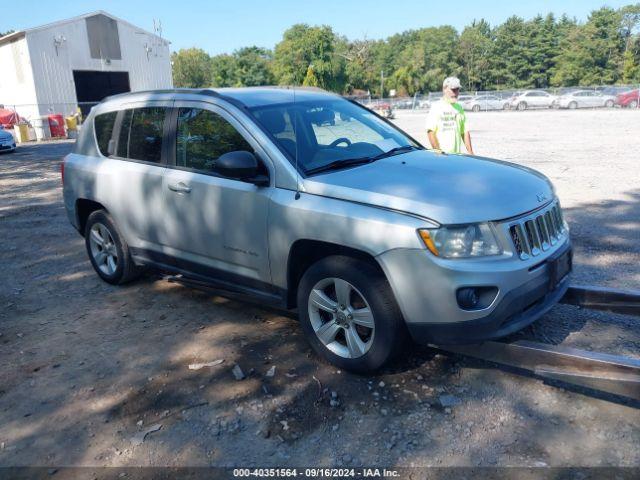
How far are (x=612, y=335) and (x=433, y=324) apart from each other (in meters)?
1.76

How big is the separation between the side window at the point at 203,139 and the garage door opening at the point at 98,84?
126 ft

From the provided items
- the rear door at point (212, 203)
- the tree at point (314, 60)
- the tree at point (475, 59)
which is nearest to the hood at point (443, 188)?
the rear door at point (212, 203)

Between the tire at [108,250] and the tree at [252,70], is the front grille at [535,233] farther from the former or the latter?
the tree at [252,70]

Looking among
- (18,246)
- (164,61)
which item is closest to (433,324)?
(18,246)

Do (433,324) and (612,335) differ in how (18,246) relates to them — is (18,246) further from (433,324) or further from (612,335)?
(612,335)

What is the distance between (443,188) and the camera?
3.54 meters

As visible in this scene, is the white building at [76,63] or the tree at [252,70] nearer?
the white building at [76,63]

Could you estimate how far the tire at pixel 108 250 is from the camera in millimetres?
5434

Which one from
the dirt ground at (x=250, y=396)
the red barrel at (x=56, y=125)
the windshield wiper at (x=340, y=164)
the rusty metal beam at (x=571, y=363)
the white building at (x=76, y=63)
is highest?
the white building at (x=76, y=63)

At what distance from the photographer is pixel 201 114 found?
4559mm

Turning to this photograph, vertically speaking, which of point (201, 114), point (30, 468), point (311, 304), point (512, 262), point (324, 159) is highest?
point (201, 114)

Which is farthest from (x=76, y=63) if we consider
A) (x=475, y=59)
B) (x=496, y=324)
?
(x=475, y=59)

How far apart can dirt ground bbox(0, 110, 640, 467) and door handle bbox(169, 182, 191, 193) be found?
115cm

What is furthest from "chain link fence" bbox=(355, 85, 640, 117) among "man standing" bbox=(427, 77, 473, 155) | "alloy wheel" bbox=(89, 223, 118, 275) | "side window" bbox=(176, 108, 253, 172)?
"side window" bbox=(176, 108, 253, 172)
